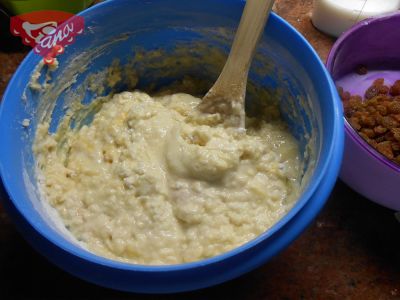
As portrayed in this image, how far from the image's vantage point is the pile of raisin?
3.51 feet

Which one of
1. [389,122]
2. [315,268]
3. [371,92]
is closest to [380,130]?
[389,122]

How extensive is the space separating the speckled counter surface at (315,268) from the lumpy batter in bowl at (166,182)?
118 millimetres

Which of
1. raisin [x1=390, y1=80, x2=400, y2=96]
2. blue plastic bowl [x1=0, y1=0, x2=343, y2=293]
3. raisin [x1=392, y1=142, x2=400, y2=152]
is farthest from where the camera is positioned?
raisin [x1=390, y1=80, x2=400, y2=96]

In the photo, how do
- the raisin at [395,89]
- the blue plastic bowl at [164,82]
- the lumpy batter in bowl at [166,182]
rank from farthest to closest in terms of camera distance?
the raisin at [395,89] < the lumpy batter in bowl at [166,182] < the blue plastic bowl at [164,82]

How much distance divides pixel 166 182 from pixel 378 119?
0.55m

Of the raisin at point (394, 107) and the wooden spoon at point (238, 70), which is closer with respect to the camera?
the wooden spoon at point (238, 70)

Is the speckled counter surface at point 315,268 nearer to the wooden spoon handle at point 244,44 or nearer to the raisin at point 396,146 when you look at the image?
the raisin at point 396,146

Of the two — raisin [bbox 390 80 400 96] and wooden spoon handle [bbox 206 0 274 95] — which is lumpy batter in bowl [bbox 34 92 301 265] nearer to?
wooden spoon handle [bbox 206 0 274 95]

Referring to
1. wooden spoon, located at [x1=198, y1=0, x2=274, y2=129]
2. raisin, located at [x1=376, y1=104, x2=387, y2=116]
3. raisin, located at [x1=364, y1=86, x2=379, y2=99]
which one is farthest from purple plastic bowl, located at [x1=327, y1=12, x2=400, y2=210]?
wooden spoon, located at [x1=198, y1=0, x2=274, y2=129]

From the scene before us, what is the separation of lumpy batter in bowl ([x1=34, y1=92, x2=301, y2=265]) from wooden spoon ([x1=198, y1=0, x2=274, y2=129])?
0.10 ft

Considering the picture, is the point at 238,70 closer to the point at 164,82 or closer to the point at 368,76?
the point at 164,82

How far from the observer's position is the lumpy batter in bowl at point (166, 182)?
2.98 ft

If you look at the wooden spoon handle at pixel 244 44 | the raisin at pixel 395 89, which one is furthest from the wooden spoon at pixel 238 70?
the raisin at pixel 395 89

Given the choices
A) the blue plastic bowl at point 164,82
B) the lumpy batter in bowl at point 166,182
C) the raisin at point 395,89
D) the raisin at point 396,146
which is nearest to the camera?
the blue plastic bowl at point 164,82
